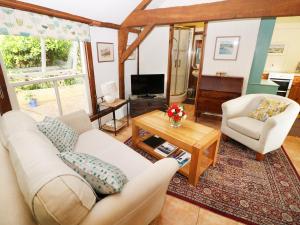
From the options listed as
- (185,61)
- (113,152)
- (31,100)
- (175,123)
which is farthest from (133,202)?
(185,61)

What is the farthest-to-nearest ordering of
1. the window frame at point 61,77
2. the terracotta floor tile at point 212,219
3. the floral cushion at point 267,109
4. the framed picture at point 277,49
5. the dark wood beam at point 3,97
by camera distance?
the framed picture at point 277,49 < the floral cushion at point 267,109 < the window frame at point 61,77 < the dark wood beam at point 3,97 < the terracotta floor tile at point 212,219

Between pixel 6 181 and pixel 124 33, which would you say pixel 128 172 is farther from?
pixel 124 33

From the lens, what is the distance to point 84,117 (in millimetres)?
2135

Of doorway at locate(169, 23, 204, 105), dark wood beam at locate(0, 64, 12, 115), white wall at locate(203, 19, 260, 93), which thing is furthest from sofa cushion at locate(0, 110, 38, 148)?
doorway at locate(169, 23, 204, 105)

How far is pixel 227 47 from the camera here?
339cm

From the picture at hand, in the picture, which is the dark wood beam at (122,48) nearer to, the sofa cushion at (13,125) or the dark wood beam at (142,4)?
the dark wood beam at (142,4)

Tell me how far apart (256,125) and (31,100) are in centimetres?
445

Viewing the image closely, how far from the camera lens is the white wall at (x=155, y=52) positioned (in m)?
3.85

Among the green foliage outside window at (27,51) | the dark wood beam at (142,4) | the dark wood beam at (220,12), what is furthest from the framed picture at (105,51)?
the dark wood beam at (142,4)

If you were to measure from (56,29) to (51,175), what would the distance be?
208 centimetres

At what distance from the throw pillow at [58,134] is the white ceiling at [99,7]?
4.65ft

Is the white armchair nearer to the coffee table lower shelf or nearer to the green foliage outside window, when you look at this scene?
the coffee table lower shelf

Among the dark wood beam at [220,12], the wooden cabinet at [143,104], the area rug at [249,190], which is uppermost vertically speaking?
the dark wood beam at [220,12]

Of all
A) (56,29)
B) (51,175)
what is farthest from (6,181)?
(56,29)
